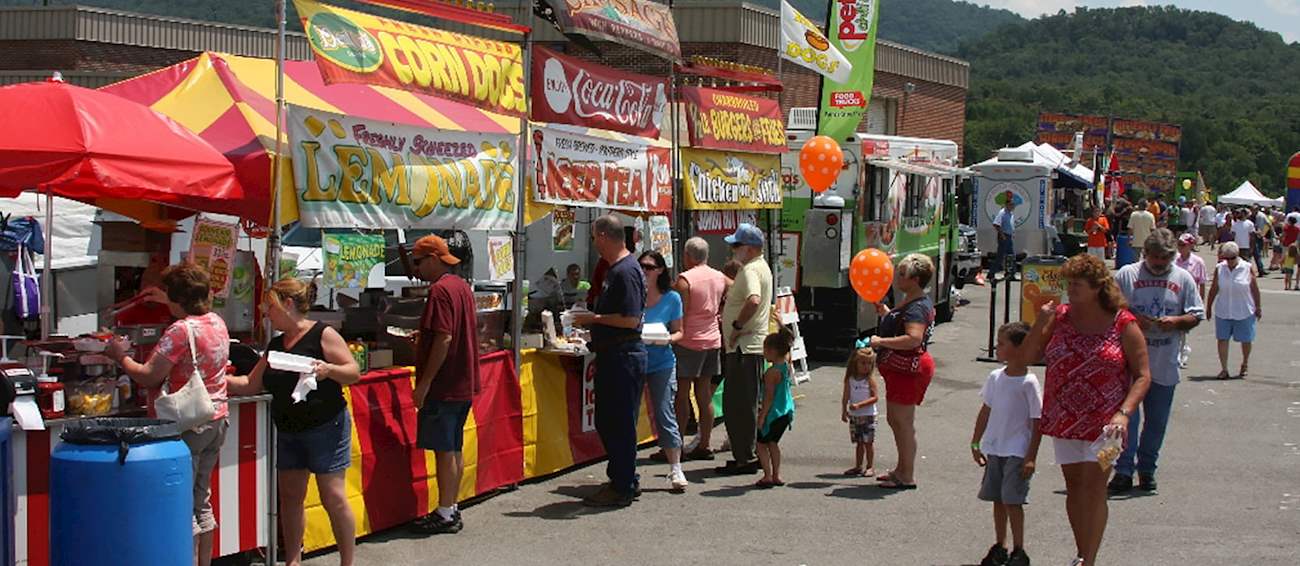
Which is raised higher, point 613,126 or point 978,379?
point 613,126

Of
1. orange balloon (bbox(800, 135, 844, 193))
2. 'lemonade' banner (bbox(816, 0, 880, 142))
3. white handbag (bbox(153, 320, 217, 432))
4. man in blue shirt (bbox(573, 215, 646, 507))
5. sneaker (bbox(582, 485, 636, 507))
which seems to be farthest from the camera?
'lemonade' banner (bbox(816, 0, 880, 142))

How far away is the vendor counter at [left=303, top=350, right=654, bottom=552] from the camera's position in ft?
26.0

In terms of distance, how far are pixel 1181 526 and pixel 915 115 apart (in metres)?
30.2

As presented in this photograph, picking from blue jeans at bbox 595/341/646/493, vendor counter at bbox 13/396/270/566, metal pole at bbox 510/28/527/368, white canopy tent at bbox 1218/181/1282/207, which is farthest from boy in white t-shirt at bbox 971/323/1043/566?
white canopy tent at bbox 1218/181/1282/207

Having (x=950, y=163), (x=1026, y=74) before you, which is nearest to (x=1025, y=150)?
(x=950, y=163)

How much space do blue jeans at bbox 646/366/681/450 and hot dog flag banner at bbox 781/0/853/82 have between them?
4.86 m

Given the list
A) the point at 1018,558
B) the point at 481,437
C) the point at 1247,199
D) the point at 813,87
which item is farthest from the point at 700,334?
the point at 1247,199

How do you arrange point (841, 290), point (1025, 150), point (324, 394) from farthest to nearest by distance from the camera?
1. point (1025, 150)
2. point (841, 290)
3. point (324, 394)

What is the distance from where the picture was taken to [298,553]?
7.12 meters

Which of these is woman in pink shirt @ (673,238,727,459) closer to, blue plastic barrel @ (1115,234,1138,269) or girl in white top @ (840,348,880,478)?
girl in white top @ (840,348,880,478)

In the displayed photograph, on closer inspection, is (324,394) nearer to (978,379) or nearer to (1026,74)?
(978,379)

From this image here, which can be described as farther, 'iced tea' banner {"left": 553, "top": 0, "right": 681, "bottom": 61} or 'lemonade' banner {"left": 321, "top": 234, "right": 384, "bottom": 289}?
'iced tea' banner {"left": 553, "top": 0, "right": 681, "bottom": 61}

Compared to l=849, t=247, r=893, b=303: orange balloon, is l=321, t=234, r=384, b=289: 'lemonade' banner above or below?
above

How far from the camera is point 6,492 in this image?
19.0 feet
